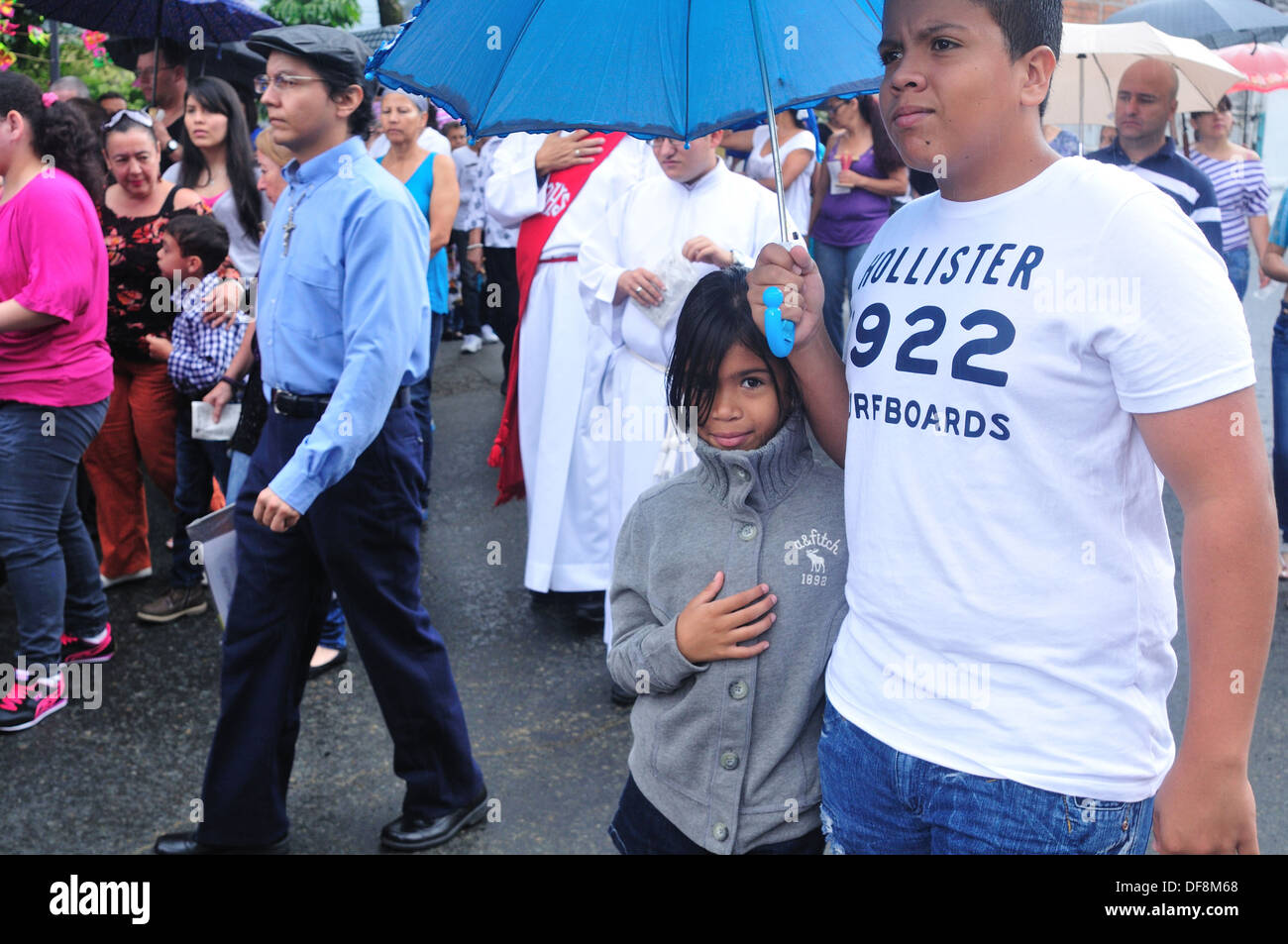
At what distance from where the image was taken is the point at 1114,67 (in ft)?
22.9

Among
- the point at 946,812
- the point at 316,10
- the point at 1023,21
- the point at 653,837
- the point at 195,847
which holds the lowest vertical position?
the point at 195,847

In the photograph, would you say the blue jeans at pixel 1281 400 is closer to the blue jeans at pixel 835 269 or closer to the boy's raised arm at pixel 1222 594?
the blue jeans at pixel 835 269

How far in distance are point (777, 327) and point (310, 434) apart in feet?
5.00

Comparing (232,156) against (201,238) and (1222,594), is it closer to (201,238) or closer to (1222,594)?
(201,238)

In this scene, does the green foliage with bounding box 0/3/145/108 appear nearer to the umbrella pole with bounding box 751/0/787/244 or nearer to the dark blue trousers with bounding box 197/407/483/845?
the dark blue trousers with bounding box 197/407/483/845

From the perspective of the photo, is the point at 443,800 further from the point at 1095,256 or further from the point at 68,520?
the point at 1095,256

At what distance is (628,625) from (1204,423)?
1011 mm

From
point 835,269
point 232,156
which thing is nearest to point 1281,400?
point 835,269

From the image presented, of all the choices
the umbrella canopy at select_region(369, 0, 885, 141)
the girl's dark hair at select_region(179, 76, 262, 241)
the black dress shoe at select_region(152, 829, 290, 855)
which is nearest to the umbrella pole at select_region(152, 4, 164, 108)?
the girl's dark hair at select_region(179, 76, 262, 241)

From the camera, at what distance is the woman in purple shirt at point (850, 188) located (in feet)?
25.7

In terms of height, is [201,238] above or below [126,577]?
above

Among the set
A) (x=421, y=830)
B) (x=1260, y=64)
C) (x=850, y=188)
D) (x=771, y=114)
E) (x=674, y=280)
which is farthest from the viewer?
(x=1260, y=64)

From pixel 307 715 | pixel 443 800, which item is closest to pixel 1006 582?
pixel 443 800

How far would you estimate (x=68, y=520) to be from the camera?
14.9ft
